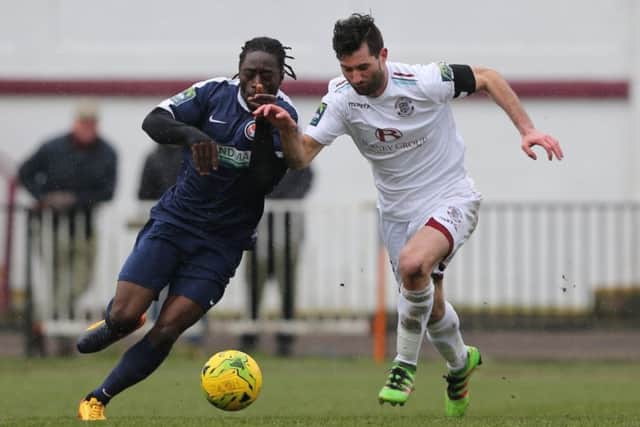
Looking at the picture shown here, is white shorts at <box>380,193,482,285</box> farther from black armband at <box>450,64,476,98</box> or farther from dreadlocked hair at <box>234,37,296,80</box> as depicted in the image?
dreadlocked hair at <box>234,37,296,80</box>

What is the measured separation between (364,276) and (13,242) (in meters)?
3.55

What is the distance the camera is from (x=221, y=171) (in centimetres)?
930

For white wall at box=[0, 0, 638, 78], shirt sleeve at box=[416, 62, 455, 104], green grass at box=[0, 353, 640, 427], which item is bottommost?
green grass at box=[0, 353, 640, 427]

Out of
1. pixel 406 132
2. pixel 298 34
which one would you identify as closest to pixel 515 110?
pixel 406 132

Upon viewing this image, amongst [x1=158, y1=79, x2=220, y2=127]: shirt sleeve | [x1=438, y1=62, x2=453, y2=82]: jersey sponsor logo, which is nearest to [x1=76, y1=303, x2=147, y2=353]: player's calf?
[x1=158, y1=79, x2=220, y2=127]: shirt sleeve

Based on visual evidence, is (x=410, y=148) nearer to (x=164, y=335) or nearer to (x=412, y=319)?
(x=412, y=319)

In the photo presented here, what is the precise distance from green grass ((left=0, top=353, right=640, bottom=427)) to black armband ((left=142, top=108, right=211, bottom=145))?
1553mm

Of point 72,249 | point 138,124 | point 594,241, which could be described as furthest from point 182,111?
point 138,124

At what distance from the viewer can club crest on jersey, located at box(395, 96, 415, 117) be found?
31.2ft

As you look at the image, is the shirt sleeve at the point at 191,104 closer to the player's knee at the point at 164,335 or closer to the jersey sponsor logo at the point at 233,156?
the jersey sponsor logo at the point at 233,156

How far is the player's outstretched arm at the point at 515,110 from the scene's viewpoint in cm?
904

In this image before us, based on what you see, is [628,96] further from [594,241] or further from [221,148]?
[221,148]

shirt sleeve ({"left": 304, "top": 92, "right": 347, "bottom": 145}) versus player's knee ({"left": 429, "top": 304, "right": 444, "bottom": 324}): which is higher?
shirt sleeve ({"left": 304, "top": 92, "right": 347, "bottom": 145})

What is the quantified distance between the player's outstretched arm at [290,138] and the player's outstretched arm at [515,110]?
1.07m
